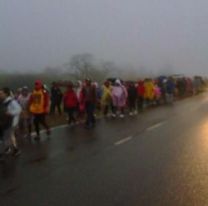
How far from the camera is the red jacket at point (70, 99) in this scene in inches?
863

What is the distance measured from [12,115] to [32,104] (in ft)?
12.1

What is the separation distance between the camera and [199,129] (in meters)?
18.7

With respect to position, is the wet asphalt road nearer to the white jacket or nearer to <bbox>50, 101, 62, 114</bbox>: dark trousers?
the white jacket

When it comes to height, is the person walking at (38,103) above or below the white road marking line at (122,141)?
above

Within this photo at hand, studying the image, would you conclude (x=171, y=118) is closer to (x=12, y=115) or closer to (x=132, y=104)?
(x=132, y=104)

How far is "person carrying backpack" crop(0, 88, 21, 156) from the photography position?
43.9 feet

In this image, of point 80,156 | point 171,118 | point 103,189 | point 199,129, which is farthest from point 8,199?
point 171,118

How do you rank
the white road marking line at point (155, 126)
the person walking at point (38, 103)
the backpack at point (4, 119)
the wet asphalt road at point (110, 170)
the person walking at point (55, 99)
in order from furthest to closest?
the person walking at point (55, 99) < the white road marking line at point (155, 126) < the person walking at point (38, 103) < the backpack at point (4, 119) < the wet asphalt road at point (110, 170)

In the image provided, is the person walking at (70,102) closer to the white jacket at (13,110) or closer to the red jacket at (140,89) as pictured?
the white jacket at (13,110)

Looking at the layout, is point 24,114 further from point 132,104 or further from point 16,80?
point 16,80

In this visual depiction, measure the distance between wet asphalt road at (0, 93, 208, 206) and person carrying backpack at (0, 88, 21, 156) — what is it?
35 cm

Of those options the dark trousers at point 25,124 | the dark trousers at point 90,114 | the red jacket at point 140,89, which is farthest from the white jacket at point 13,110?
the red jacket at point 140,89

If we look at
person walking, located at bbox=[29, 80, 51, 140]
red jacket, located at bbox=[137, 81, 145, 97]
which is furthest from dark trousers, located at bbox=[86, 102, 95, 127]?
red jacket, located at bbox=[137, 81, 145, 97]

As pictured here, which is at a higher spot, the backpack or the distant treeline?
the backpack
